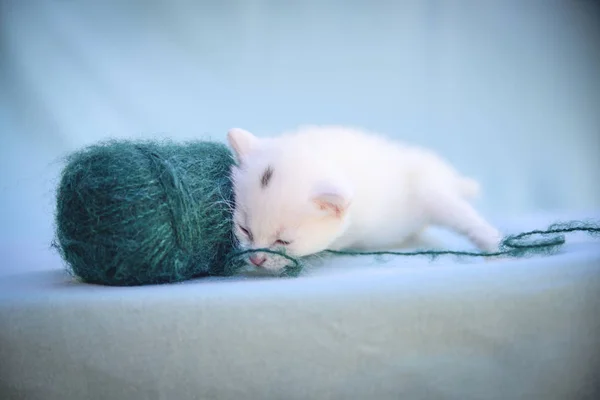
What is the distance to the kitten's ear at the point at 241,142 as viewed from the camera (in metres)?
1.03

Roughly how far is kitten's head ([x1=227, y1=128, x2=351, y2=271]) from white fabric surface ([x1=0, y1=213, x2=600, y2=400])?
8.8 inches

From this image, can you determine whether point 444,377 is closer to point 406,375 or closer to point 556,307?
point 406,375

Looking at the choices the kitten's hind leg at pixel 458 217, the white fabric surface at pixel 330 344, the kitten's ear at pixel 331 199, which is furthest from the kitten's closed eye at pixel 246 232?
the kitten's hind leg at pixel 458 217

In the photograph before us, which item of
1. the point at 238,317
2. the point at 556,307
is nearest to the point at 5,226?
the point at 238,317

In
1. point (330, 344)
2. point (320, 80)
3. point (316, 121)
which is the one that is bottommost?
point (330, 344)

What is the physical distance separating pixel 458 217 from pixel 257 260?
45 cm

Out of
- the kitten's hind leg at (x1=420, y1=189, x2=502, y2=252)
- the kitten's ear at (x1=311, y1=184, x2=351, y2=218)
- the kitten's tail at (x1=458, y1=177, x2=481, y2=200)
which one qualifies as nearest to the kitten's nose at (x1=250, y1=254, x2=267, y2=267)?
the kitten's ear at (x1=311, y1=184, x2=351, y2=218)

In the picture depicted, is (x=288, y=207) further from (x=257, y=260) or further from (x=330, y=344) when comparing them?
(x=330, y=344)

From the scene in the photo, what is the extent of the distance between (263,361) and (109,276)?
0.96 ft

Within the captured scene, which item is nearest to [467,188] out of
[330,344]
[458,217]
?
[458,217]

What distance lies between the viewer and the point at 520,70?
176cm

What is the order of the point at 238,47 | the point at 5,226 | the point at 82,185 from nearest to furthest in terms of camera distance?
the point at 82,185 → the point at 5,226 → the point at 238,47

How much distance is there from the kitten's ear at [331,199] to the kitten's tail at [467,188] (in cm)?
53

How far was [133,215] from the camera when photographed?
2.60 ft
